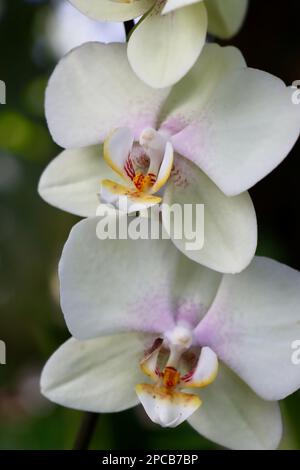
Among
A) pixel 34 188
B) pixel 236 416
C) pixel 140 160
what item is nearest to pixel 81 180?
pixel 140 160

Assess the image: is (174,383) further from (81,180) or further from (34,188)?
(34,188)

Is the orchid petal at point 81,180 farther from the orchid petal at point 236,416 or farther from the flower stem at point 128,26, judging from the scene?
the orchid petal at point 236,416

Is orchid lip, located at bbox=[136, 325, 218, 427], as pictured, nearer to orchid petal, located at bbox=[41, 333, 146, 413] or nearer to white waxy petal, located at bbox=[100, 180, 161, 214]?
orchid petal, located at bbox=[41, 333, 146, 413]

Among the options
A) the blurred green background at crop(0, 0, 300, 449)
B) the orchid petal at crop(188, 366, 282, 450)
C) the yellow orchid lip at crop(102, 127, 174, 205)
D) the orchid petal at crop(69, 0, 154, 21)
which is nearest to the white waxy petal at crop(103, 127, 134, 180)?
the yellow orchid lip at crop(102, 127, 174, 205)

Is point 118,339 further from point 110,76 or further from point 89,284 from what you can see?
point 110,76

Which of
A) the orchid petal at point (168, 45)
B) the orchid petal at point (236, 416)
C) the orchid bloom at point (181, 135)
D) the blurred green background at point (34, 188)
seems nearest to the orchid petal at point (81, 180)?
the orchid bloom at point (181, 135)
